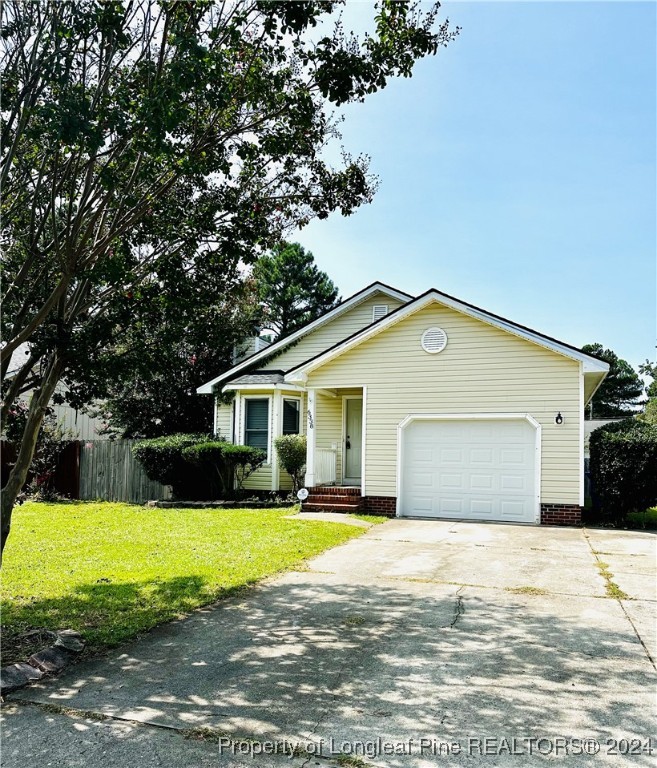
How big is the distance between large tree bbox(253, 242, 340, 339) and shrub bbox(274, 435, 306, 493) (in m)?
23.9

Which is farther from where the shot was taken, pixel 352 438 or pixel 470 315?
pixel 352 438

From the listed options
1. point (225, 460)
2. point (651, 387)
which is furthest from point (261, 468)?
point (651, 387)

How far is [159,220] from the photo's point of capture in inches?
285

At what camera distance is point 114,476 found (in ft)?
60.7

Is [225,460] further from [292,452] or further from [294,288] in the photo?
[294,288]

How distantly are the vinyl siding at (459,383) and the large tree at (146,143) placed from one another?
23.8 feet

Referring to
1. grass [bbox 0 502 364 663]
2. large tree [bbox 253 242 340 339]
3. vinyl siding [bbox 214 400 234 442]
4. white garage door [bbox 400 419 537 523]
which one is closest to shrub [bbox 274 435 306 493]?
grass [bbox 0 502 364 663]

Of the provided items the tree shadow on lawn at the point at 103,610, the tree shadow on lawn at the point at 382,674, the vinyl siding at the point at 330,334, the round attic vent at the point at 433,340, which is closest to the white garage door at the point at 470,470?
the round attic vent at the point at 433,340

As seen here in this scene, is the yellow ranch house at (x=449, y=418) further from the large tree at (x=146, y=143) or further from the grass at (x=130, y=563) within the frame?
the large tree at (x=146, y=143)

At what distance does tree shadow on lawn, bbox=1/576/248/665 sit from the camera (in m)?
5.29

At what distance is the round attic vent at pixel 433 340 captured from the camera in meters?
14.5

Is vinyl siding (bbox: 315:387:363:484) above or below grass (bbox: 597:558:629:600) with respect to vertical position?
above

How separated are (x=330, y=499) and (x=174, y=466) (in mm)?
5045

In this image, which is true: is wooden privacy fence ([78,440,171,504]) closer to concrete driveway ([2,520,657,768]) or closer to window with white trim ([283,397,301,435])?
window with white trim ([283,397,301,435])
